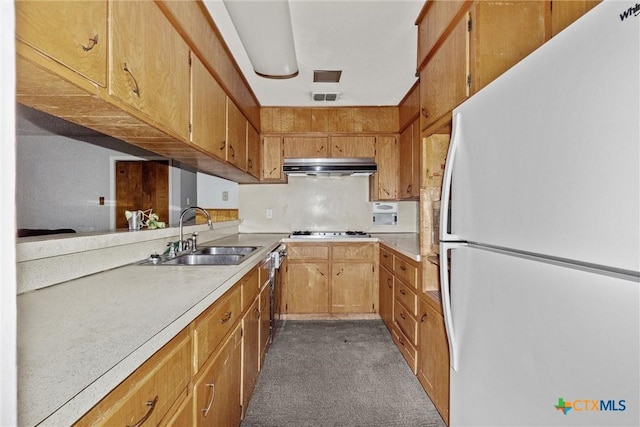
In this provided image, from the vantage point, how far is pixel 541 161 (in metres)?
0.74

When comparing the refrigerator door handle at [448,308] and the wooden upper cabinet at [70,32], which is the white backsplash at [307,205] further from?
the wooden upper cabinet at [70,32]

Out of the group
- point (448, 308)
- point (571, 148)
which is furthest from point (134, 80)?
point (448, 308)

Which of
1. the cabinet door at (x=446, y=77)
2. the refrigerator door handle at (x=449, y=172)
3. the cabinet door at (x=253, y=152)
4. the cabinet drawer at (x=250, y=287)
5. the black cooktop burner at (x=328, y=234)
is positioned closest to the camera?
the refrigerator door handle at (x=449, y=172)

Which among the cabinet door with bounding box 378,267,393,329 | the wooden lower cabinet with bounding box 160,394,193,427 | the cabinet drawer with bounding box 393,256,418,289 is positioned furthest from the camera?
the cabinet door with bounding box 378,267,393,329

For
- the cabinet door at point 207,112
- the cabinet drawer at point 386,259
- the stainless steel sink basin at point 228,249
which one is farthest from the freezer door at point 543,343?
the cabinet drawer at point 386,259

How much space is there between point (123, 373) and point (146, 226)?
181 cm

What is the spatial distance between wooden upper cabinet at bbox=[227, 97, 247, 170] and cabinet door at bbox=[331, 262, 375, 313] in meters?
1.51

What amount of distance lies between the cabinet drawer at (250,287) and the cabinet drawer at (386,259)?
137cm

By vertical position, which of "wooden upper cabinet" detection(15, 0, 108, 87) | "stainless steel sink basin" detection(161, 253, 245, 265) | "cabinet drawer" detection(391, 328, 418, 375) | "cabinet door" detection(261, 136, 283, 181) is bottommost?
"cabinet drawer" detection(391, 328, 418, 375)

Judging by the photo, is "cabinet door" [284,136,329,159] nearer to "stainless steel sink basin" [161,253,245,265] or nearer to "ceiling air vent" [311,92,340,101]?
"ceiling air vent" [311,92,340,101]

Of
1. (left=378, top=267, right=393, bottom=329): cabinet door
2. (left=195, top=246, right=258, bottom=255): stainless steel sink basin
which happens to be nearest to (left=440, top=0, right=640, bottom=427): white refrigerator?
(left=195, top=246, right=258, bottom=255): stainless steel sink basin

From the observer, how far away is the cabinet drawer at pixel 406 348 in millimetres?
2225

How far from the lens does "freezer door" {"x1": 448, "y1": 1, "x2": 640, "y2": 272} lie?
544 millimetres

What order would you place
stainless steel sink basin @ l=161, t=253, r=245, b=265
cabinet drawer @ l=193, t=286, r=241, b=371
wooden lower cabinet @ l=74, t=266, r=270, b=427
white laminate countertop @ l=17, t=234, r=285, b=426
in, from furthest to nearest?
stainless steel sink basin @ l=161, t=253, r=245, b=265, cabinet drawer @ l=193, t=286, r=241, b=371, wooden lower cabinet @ l=74, t=266, r=270, b=427, white laminate countertop @ l=17, t=234, r=285, b=426
